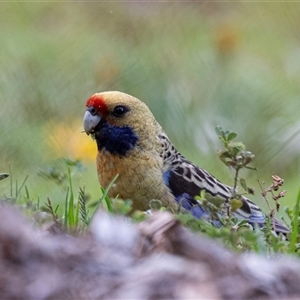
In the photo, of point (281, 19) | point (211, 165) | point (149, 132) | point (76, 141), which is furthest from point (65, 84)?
point (149, 132)

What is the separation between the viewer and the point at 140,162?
4195mm

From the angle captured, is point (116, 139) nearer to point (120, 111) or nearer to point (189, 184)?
point (120, 111)

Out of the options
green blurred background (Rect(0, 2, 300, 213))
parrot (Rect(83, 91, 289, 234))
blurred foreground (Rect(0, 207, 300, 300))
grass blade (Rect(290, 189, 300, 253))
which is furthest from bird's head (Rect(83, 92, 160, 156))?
blurred foreground (Rect(0, 207, 300, 300))

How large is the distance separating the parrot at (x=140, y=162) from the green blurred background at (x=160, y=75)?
1.28 metres

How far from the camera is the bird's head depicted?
431 cm

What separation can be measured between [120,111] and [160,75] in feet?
Answer: 11.7

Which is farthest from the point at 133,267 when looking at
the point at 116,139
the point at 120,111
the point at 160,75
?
the point at 160,75

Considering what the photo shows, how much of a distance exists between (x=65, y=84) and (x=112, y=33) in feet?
4.95

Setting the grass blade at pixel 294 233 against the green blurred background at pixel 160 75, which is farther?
the green blurred background at pixel 160 75

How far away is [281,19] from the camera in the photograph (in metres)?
9.26

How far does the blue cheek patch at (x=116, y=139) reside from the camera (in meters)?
4.25

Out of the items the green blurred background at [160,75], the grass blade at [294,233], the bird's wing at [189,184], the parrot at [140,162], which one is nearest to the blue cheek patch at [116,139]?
the parrot at [140,162]

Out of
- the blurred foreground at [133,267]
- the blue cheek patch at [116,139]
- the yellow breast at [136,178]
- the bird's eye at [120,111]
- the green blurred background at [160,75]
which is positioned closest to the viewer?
the blurred foreground at [133,267]

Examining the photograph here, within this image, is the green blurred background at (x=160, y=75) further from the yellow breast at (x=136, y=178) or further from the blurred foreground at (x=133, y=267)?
the blurred foreground at (x=133, y=267)
